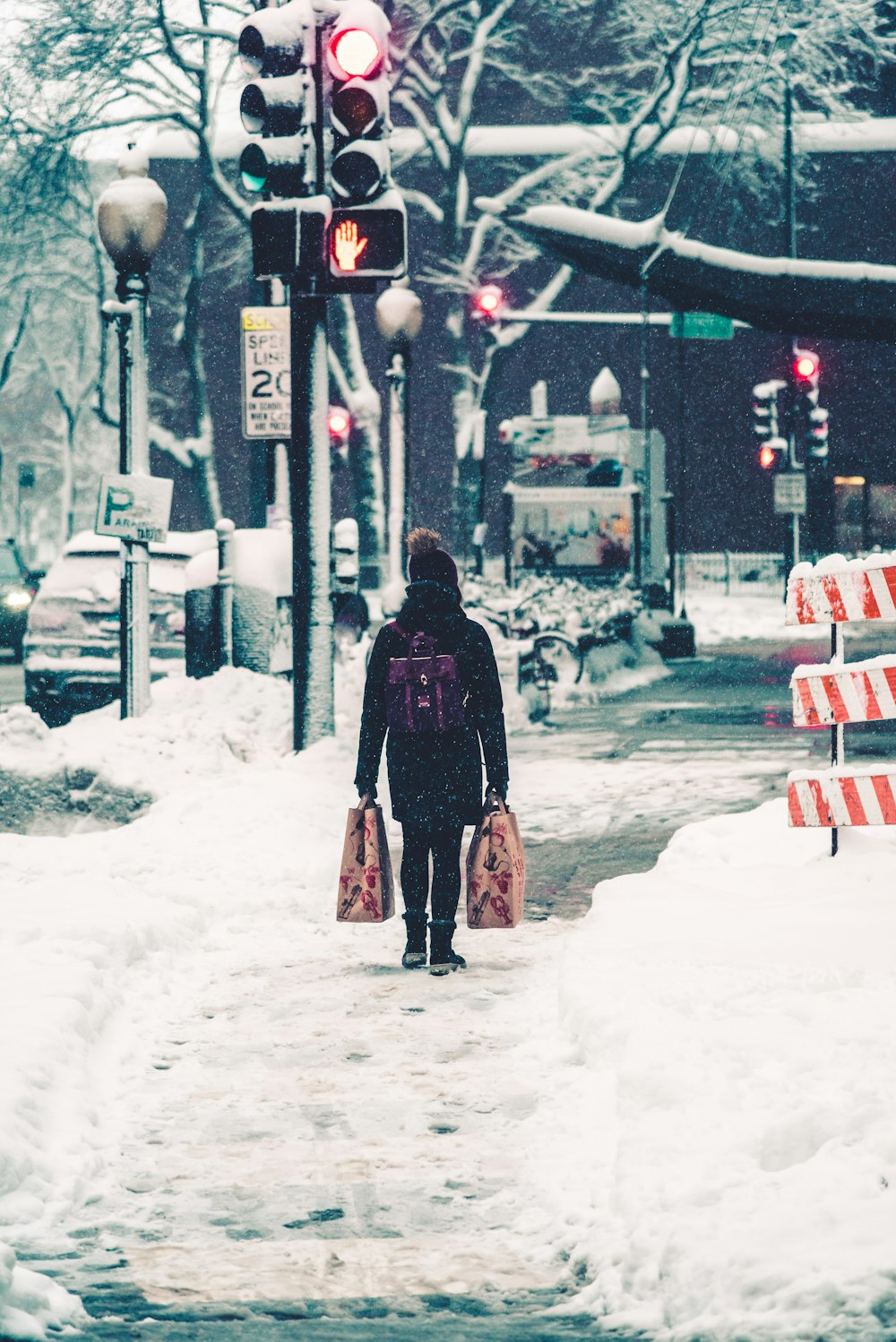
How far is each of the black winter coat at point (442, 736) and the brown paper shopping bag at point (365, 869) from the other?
0.10 meters

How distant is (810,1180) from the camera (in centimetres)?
432

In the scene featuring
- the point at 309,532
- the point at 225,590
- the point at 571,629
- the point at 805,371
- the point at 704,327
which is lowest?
the point at 571,629

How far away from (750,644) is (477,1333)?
26.4 meters

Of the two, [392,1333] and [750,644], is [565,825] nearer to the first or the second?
[392,1333]

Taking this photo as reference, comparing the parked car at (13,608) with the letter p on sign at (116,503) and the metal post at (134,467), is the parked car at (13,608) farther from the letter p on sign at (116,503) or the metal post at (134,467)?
the letter p on sign at (116,503)

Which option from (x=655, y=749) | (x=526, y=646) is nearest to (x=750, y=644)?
(x=526, y=646)

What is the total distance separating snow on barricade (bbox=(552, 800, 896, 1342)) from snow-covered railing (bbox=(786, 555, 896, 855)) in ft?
1.60

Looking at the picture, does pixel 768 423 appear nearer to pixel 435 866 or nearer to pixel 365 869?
pixel 435 866

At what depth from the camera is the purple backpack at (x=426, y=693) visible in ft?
23.7

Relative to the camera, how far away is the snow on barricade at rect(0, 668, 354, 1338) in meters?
5.09

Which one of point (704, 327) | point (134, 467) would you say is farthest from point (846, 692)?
point (704, 327)

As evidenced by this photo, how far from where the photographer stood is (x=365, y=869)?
737cm

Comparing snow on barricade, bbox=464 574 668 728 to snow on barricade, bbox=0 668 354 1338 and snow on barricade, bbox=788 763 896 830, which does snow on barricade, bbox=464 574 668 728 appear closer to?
snow on barricade, bbox=0 668 354 1338

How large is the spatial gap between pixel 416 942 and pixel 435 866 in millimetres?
365
